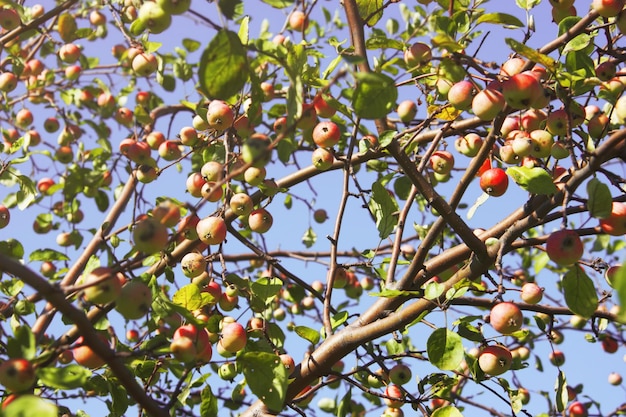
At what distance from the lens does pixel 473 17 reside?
→ 103 inches

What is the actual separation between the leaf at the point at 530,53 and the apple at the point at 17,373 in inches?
66.5

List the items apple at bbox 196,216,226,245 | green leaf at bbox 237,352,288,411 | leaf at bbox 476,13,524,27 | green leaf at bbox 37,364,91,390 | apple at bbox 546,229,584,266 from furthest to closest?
apple at bbox 196,216,226,245, leaf at bbox 476,13,524,27, green leaf at bbox 237,352,288,411, apple at bbox 546,229,584,266, green leaf at bbox 37,364,91,390

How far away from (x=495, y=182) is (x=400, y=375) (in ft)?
3.49

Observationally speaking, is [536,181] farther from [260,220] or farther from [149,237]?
[260,220]

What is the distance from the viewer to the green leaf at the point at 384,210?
2.74 metres

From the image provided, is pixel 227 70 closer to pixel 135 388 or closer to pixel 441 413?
pixel 135 388

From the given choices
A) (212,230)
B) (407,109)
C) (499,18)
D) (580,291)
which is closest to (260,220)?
(212,230)

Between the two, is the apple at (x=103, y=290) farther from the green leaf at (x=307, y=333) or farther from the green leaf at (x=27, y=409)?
the green leaf at (x=307, y=333)

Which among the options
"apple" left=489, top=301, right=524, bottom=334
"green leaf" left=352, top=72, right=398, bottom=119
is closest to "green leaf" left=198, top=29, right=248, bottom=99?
"green leaf" left=352, top=72, right=398, bottom=119

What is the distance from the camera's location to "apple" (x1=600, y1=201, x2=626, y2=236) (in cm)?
195

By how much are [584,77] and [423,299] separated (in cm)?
92

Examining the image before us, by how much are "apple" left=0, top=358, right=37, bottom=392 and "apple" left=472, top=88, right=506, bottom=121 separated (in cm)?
155

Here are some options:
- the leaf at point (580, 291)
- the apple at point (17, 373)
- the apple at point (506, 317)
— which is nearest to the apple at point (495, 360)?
the apple at point (506, 317)

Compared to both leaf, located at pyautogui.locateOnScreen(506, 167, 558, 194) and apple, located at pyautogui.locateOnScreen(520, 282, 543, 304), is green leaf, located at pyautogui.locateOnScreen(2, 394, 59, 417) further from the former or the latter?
apple, located at pyautogui.locateOnScreen(520, 282, 543, 304)
